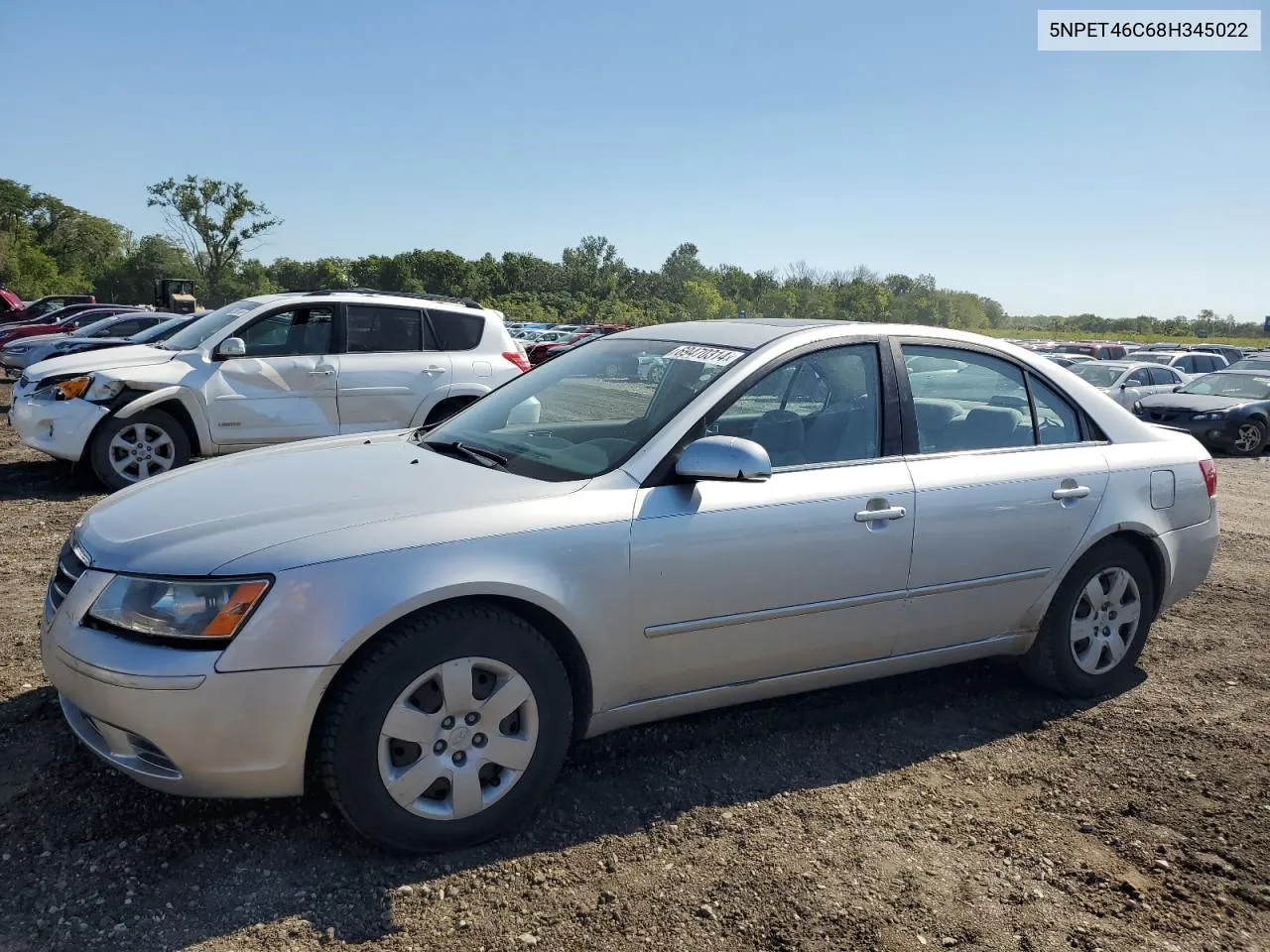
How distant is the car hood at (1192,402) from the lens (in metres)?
15.9

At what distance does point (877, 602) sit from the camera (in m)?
3.51

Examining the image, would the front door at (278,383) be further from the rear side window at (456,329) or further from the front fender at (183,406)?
the rear side window at (456,329)

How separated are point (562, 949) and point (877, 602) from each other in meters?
1.68

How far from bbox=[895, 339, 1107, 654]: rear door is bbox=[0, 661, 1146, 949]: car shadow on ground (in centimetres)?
45

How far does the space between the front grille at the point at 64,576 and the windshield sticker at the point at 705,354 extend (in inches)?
84.3

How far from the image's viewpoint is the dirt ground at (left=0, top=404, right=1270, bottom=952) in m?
2.54

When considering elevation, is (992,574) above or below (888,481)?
below

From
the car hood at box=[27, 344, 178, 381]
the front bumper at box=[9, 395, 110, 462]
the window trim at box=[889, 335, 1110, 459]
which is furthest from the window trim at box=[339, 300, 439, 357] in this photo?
the window trim at box=[889, 335, 1110, 459]

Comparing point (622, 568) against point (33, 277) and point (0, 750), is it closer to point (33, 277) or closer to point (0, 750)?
point (0, 750)

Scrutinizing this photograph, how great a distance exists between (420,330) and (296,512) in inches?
256

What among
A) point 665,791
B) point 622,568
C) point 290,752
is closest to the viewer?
point 290,752

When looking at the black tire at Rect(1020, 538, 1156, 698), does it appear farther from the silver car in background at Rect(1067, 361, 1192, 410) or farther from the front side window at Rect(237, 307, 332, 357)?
the silver car in background at Rect(1067, 361, 1192, 410)

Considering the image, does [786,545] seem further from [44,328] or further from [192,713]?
[44,328]

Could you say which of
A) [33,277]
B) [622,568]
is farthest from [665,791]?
[33,277]
